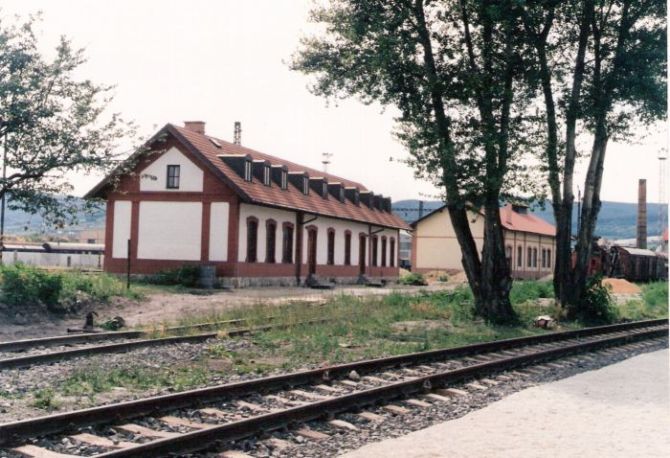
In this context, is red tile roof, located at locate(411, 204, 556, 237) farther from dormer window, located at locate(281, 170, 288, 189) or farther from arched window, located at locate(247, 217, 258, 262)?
arched window, located at locate(247, 217, 258, 262)

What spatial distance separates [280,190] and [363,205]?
13.4 m

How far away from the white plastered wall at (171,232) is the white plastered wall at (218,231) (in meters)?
0.59

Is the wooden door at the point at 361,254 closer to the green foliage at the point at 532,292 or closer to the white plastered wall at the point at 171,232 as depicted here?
the green foliage at the point at 532,292

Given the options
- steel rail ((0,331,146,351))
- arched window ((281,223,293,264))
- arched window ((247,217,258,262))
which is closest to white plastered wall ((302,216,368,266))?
arched window ((281,223,293,264))

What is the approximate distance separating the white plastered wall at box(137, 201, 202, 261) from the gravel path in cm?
2343

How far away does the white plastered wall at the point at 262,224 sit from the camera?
31925mm

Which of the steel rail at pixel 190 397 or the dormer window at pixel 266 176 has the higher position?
the dormer window at pixel 266 176

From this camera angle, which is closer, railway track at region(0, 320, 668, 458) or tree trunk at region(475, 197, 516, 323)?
railway track at region(0, 320, 668, 458)

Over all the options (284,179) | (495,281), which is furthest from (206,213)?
(495,281)

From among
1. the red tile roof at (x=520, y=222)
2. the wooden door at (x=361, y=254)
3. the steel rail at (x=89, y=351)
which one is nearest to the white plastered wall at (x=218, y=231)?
the wooden door at (x=361, y=254)

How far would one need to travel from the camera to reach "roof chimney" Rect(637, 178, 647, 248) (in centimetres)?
6369

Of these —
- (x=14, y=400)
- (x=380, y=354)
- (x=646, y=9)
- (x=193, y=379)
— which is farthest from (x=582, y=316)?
(x=14, y=400)

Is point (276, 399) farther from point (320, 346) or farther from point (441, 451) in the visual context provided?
point (320, 346)

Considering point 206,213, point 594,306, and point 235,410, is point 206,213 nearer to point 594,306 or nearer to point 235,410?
point 594,306
